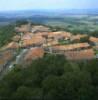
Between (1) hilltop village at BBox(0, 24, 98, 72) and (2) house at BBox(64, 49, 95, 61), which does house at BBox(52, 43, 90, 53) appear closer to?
(1) hilltop village at BBox(0, 24, 98, 72)

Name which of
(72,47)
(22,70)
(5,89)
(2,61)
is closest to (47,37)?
(72,47)

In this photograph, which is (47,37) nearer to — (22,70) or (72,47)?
(72,47)

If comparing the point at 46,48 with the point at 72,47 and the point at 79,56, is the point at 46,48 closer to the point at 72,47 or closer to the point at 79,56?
the point at 72,47

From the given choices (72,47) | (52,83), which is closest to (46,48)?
(72,47)

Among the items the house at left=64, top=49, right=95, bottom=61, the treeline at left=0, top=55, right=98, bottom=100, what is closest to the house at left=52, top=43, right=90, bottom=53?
the house at left=64, top=49, right=95, bottom=61

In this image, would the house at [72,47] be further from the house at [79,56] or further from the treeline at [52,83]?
the treeline at [52,83]

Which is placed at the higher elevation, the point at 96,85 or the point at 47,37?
the point at 96,85
